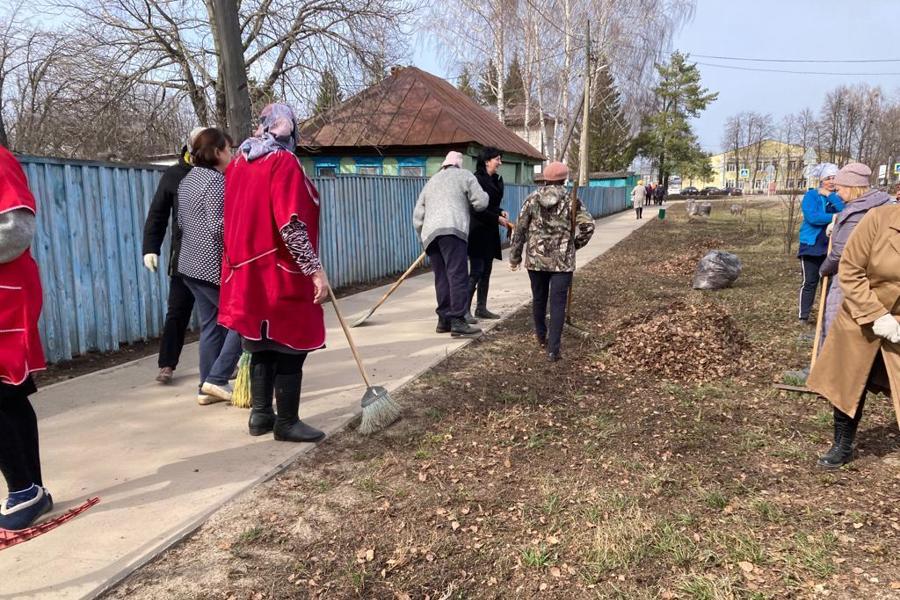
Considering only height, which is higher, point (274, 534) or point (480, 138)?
point (480, 138)

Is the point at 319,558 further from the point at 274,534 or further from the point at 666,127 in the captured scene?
the point at 666,127

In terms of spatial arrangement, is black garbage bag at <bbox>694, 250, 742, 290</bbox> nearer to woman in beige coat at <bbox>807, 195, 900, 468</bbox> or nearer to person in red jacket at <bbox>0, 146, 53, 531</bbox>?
woman in beige coat at <bbox>807, 195, 900, 468</bbox>

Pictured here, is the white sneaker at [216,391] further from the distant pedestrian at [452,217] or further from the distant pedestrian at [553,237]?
the distant pedestrian at [553,237]

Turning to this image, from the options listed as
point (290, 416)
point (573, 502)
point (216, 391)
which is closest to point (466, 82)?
point (216, 391)

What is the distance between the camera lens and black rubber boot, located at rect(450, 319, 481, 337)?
634 cm

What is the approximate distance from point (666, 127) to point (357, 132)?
159 ft

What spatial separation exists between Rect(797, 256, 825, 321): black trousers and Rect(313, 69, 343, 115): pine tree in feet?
26.7

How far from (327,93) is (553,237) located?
23.7 ft

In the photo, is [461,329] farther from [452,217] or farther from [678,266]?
[678,266]

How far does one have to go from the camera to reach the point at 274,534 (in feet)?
9.14

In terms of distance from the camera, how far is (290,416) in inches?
144

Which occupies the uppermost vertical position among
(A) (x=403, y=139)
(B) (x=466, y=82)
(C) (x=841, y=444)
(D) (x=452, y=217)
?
(B) (x=466, y=82)

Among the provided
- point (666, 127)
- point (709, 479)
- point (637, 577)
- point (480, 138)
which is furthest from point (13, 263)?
point (666, 127)

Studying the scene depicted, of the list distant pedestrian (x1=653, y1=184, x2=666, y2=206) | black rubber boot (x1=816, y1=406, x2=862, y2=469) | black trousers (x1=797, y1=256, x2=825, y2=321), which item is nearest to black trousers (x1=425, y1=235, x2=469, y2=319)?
black rubber boot (x1=816, y1=406, x2=862, y2=469)
